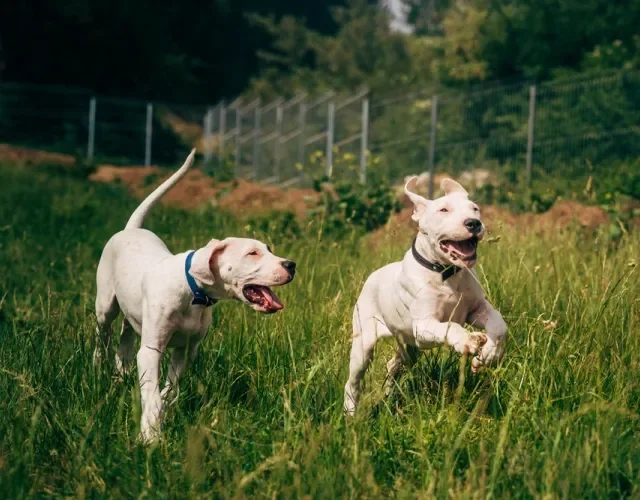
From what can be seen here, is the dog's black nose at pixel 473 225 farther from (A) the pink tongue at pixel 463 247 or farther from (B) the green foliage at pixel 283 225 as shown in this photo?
(B) the green foliage at pixel 283 225

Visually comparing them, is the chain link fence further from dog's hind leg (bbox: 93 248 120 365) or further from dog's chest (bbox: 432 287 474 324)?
dog's chest (bbox: 432 287 474 324)

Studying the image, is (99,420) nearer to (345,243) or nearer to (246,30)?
(345,243)

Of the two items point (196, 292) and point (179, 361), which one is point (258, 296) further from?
point (179, 361)

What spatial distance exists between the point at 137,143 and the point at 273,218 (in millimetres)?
22964

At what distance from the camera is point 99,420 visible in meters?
4.26

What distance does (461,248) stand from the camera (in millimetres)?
4422

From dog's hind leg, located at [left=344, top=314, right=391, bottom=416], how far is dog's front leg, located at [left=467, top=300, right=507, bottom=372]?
0.51m

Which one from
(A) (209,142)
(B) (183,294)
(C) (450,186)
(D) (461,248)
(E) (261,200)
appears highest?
(A) (209,142)

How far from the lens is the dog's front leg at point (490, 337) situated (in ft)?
14.2

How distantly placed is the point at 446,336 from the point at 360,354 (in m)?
0.69

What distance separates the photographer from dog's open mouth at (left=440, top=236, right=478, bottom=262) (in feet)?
14.4

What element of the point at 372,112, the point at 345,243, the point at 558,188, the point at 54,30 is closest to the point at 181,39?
the point at 54,30

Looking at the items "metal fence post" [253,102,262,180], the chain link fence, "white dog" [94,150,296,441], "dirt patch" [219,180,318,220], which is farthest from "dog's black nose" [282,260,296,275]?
"metal fence post" [253,102,262,180]

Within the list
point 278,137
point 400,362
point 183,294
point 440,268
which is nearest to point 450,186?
point 440,268
